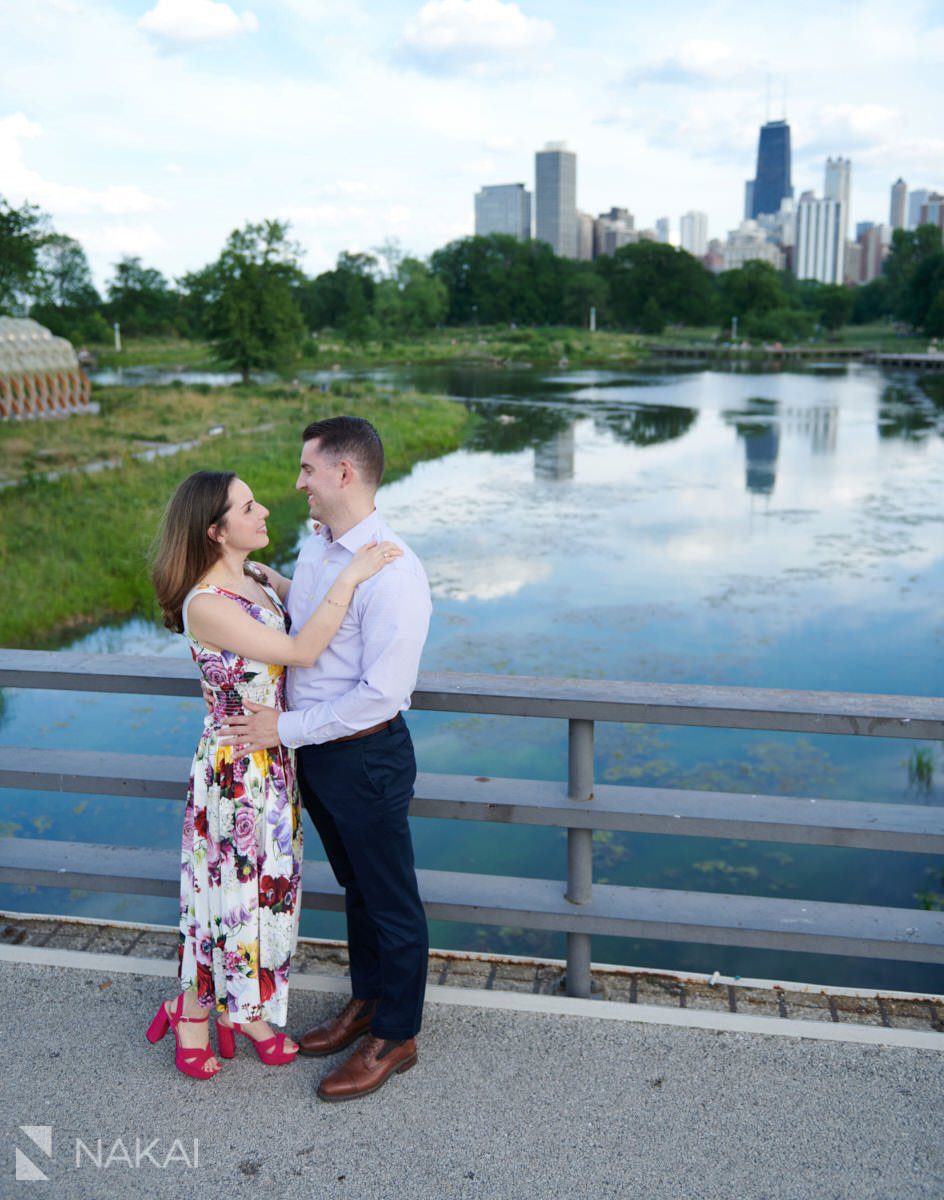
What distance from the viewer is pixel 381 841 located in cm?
284

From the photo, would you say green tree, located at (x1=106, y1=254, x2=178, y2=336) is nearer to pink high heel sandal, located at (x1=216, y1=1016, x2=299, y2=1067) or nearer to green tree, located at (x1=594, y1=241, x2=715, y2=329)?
green tree, located at (x1=594, y1=241, x2=715, y2=329)

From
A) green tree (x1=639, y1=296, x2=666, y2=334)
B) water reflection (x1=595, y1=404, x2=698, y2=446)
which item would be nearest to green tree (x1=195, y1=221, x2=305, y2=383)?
water reflection (x1=595, y1=404, x2=698, y2=446)

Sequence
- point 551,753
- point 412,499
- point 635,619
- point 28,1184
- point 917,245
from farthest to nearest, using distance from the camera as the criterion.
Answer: point 917,245
point 412,499
point 635,619
point 551,753
point 28,1184

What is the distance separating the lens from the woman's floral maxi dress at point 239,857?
2.84 m

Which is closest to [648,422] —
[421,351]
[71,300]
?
[421,351]

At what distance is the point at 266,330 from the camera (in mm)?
42094

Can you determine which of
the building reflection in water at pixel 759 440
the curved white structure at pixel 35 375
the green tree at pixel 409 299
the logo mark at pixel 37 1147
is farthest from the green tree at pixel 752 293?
the logo mark at pixel 37 1147

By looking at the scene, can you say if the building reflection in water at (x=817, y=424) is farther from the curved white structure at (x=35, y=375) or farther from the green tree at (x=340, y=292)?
the green tree at (x=340, y=292)

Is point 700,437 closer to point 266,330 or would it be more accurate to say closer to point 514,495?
point 514,495

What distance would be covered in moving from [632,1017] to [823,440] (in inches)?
1152

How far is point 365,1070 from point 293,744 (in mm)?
832

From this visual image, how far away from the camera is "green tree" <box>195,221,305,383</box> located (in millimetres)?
41500

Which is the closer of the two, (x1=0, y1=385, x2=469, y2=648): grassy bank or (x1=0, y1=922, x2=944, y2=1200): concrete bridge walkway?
(x1=0, y1=922, x2=944, y2=1200): concrete bridge walkway

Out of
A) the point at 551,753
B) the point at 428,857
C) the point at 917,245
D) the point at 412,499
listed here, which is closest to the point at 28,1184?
the point at 428,857
